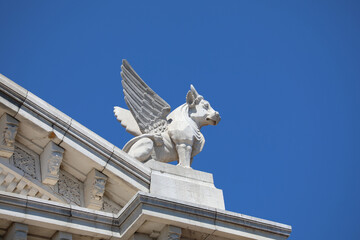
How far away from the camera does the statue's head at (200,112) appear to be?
17.2m

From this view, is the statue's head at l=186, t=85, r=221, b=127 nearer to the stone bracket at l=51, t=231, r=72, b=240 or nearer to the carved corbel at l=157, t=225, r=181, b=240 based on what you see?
the carved corbel at l=157, t=225, r=181, b=240

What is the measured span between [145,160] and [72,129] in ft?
6.61

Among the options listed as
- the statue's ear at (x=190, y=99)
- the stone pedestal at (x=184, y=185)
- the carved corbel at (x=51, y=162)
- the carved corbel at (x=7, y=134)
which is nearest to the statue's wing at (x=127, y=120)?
the statue's ear at (x=190, y=99)

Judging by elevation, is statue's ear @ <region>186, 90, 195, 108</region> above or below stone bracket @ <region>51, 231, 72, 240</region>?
above

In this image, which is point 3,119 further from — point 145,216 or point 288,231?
point 288,231

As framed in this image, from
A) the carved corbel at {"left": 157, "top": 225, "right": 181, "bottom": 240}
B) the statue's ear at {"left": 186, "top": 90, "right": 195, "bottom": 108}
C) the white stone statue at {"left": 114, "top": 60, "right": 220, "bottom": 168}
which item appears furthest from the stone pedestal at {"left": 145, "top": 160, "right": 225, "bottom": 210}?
the statue's ear at {"left": 186, "top": 90, "right": 195, "bottom": 108}

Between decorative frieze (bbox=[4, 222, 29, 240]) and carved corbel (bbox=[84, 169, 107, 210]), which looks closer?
decorative frieze (bbox=[4, 222, 29, 240])

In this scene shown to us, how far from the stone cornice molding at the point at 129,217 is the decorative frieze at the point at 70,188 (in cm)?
130

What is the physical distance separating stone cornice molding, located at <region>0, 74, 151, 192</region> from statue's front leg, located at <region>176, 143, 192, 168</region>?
1.31 meters

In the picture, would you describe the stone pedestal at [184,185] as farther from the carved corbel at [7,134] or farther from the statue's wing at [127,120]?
the carved corbel at [7,134]

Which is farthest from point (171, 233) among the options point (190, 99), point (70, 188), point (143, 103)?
point (143, 103)

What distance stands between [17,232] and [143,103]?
577cm

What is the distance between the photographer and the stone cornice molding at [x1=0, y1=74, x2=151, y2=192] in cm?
1436

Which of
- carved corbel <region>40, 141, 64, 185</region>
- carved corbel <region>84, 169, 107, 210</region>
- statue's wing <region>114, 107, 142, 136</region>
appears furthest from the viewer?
statue's wing <region>114, 107, 142, 136</region>
